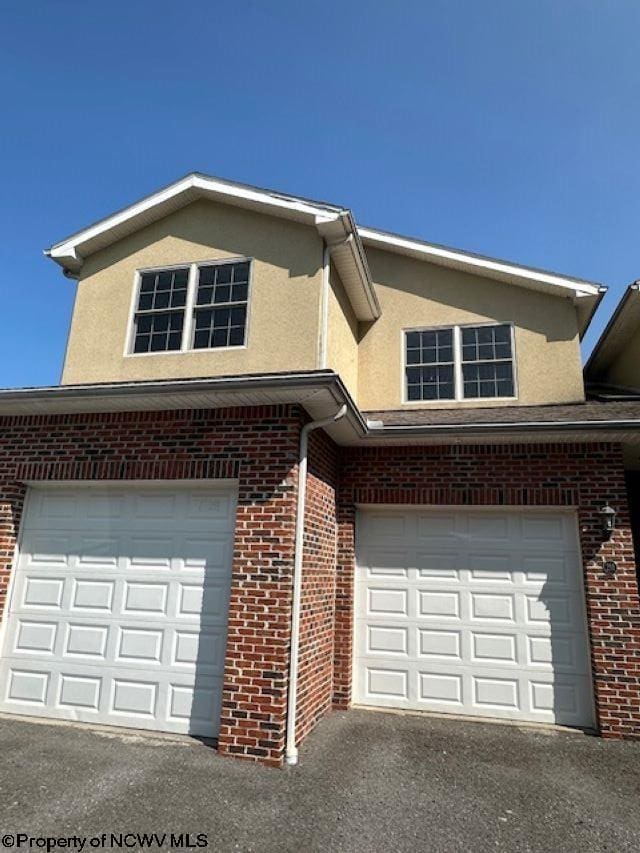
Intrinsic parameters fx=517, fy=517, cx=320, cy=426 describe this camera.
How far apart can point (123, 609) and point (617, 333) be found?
9503 mm

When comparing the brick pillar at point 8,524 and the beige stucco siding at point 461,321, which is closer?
the brick pillar at point 8,524

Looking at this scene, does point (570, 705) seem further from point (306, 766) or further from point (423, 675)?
point (306, 766)

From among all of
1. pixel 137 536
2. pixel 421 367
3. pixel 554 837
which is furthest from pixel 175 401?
pixel 554 837

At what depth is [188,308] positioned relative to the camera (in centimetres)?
731

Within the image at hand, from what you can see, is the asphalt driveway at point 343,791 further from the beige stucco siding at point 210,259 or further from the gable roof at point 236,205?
the gable roof at point 236,205

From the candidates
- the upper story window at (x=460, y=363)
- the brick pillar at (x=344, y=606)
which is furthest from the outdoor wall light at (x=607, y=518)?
the brick pillar at (x=344, y=606)

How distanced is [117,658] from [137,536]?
138 centimetres

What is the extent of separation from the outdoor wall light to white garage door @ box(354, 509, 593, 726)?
1.31ft

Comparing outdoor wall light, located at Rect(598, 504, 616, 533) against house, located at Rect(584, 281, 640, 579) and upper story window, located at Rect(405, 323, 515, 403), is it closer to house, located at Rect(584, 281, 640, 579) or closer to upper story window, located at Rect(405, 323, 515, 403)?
house, located at Rect(584, 281, 640, 579)

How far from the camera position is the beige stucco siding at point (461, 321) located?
8258mm

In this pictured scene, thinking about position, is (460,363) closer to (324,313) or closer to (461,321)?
(461,321)

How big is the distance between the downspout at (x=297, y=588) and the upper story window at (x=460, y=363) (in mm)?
3236

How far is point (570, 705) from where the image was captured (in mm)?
6309

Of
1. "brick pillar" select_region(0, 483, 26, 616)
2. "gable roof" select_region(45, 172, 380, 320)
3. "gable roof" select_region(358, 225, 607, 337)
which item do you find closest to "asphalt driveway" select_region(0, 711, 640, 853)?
"brick pillar" select_region(0, 483, 26, 616)
